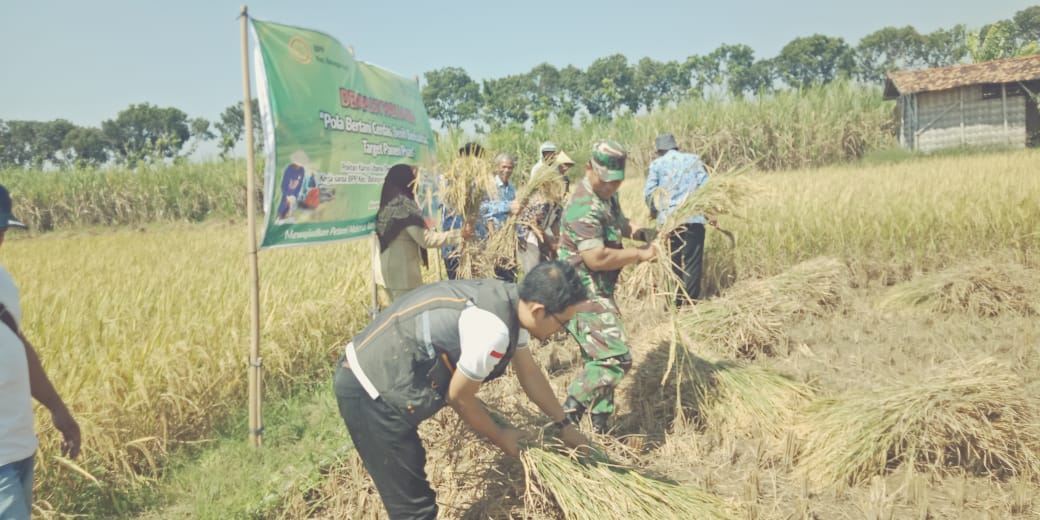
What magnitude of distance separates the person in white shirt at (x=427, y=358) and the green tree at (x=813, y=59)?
2823 inches

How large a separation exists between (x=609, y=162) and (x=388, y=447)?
5.77ft

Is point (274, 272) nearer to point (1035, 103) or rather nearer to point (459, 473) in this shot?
point (459, 473)

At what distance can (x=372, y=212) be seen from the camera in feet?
14.4

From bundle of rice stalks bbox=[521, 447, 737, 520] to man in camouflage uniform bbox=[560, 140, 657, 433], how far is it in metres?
0.75

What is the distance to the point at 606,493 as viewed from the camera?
96.3 inches

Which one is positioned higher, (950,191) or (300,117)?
(300,117)

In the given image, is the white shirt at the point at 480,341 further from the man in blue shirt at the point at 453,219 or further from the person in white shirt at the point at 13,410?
the man in blue shirt at the point at 453,219

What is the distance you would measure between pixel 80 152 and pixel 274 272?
70071mm

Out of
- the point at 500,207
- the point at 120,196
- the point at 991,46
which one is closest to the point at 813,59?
the point at 991,46

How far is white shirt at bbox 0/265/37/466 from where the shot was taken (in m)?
1.86

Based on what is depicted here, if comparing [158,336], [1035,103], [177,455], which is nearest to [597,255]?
[177,455]

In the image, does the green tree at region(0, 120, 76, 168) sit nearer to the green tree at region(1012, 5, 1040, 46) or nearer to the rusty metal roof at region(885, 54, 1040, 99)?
the rusty metal roof at region(885, 54, 1040, 99)

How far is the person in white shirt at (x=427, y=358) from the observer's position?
2.11m

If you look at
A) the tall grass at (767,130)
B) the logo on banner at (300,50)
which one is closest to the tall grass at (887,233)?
the logo on banner at (300,50)
